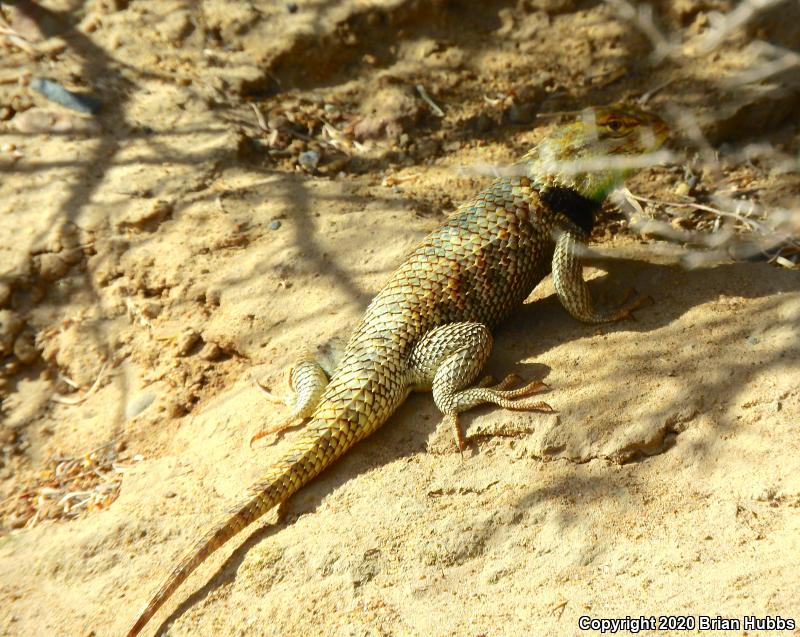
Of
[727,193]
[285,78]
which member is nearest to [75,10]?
[285,78]

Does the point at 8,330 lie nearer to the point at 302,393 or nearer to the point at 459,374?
the point at 302,393

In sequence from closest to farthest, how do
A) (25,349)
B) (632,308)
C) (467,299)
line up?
(467,299) → (632,308) → (25,349)

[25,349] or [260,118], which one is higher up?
[260,118]

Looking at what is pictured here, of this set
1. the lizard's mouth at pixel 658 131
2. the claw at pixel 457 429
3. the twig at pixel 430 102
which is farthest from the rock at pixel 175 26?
the claw at pixel 457 429

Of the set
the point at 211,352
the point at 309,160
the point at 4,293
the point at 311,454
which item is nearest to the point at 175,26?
the point at 309,160

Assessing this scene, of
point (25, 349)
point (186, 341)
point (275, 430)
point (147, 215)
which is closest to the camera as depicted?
point (275, 430)

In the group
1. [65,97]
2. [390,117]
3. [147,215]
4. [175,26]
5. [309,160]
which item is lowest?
[147,215]

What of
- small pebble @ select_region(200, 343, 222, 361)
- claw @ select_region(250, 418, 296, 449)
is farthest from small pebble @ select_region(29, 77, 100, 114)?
claw @ select_region(250, 418, 296, 449)
